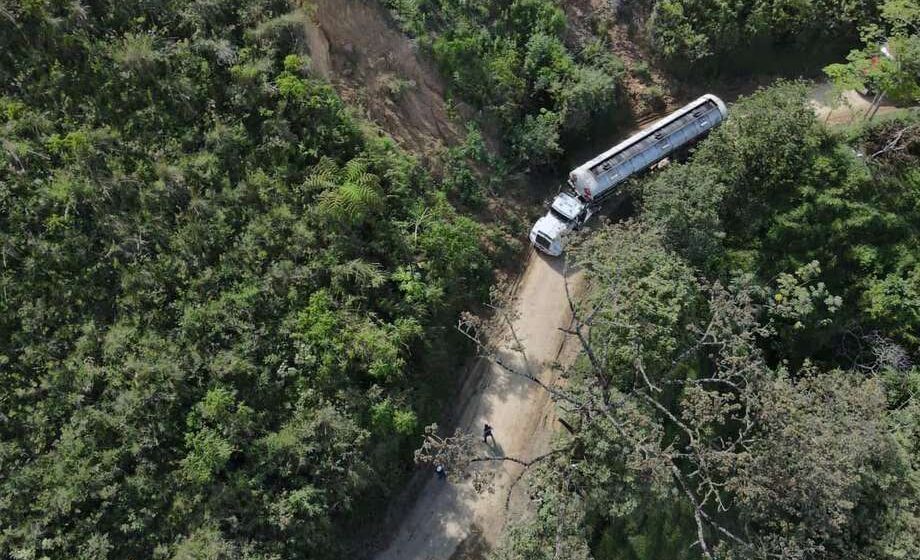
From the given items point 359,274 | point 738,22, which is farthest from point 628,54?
point 359,274

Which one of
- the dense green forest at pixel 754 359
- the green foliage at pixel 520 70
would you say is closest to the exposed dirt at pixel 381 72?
the green foliage at pixel 520 70

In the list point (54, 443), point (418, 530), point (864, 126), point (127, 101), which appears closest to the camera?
point (54, 443)

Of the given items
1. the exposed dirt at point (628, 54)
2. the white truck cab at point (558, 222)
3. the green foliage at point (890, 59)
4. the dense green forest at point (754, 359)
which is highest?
the exposed dirt at point (628, 54)

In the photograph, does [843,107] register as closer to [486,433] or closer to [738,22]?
[738,22]

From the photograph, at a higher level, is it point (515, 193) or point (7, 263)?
point (7, 263)

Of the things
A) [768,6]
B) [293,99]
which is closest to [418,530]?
[293,99]

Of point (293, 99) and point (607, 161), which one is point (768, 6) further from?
point (293, 99)

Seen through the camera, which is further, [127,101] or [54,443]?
[127,101]

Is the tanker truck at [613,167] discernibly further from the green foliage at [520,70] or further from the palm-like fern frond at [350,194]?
the palm-like fern frond at [350,194]
